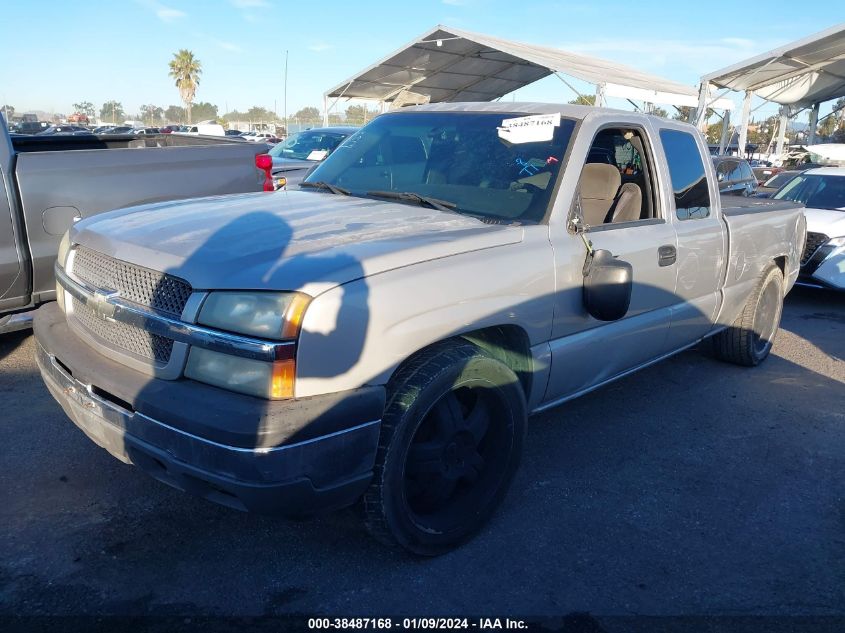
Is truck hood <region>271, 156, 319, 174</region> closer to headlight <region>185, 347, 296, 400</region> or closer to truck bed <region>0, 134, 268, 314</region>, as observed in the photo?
truck bed <region>0, 134, 268, 314</region>

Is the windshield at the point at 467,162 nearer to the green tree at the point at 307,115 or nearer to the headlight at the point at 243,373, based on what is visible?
the headlight at the point at 243,373

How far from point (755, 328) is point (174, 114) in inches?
3247

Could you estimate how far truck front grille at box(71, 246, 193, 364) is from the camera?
2.52m

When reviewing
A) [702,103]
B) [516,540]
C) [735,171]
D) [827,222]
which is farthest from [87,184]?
[702,103]

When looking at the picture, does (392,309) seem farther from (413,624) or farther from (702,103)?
(702,103)

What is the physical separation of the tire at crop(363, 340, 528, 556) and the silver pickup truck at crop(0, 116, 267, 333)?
10.9 feet

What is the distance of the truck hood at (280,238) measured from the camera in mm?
2426

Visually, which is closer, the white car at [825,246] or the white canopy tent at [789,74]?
the white car at [825,246]

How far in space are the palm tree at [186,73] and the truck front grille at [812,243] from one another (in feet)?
196

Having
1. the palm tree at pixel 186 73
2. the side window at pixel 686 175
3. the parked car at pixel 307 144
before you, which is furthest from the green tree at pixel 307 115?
the side window at pixel 686 175

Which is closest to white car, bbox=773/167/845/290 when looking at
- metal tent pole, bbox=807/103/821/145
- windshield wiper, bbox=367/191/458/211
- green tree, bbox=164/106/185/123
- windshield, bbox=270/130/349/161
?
windshield wiper, bbox=367/191/458/211

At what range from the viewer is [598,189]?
395 cm

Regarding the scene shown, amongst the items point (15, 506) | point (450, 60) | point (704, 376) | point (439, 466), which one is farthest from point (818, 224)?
point (450, 60)

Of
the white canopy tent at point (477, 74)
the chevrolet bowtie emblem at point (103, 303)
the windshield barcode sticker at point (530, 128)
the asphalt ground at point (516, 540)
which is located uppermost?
A: the white canopy tent at point (477, 74)
